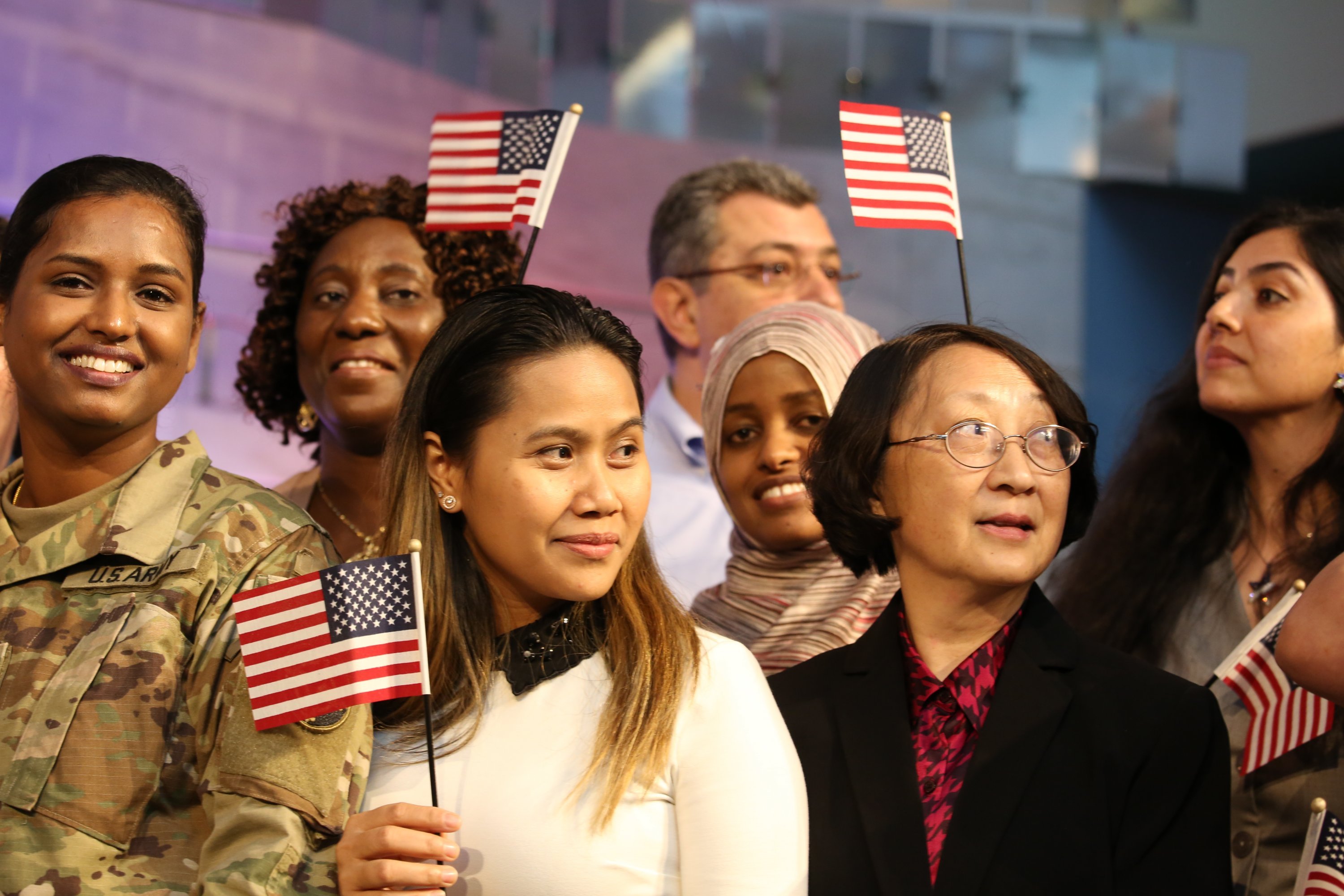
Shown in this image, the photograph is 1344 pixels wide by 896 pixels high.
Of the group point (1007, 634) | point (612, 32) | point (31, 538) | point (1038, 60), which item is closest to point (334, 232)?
point (31, 538)

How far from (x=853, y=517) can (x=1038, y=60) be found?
6.45 meters

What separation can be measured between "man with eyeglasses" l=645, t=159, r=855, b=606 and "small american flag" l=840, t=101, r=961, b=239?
117cm

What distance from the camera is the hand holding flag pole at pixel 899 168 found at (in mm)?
3137

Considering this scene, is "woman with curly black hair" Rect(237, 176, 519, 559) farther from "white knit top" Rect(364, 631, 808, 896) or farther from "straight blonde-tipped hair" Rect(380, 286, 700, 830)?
"white knit top" Rect(364, 631, 808, 896)

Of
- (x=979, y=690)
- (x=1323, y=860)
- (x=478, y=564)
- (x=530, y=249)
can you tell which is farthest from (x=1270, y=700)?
(x=530, y=249)

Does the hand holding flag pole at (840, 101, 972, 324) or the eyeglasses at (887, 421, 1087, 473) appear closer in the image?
the eyeglasses at (887, 421, 1087, 473)

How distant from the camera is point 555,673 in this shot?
236 cm

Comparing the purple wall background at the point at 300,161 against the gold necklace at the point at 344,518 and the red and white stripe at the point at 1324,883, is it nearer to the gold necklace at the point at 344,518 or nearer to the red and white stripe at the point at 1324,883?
the gold necklace at the point at 344,518

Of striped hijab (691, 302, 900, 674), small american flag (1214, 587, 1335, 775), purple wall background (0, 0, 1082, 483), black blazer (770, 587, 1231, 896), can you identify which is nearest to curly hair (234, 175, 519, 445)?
purple wall background (0, 0, 1082, 483)

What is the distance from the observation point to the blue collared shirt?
415 centimetres

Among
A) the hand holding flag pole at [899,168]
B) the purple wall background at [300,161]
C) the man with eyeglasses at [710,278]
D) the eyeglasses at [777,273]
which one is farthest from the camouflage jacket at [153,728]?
the eyeglasses at [777,273]

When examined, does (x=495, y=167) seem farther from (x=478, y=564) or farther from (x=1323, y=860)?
(x=1323, y=860)

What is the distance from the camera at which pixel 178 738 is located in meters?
2.21

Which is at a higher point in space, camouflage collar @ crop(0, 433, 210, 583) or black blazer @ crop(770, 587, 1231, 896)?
camouflage collar @ crop(0, 433, 210, 583)
